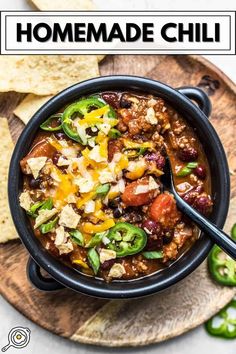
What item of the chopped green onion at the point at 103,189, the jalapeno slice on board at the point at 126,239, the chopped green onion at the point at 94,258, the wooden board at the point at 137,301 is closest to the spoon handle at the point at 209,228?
the jalapeno slice on board at the point at 126,239

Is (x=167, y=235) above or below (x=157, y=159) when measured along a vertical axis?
below

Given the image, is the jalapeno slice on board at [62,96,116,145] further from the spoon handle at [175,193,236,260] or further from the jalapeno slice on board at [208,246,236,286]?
the jalapeno slice on board at [208,246,236,286]

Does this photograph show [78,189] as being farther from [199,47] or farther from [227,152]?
[199,47]

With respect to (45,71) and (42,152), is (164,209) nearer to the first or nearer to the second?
(42,152)

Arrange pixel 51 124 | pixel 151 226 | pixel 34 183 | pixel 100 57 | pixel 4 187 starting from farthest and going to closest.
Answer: pixel 100 57 → pixel 4 187 → pixel 51 124 → pixel 34 183 → pixel 151 226

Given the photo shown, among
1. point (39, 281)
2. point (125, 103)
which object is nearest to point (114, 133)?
point (125, 103)

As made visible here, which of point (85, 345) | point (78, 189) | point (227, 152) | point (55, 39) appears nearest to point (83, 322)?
point (85, 345)

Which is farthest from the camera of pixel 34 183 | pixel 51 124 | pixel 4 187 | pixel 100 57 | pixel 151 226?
pixel 100 57

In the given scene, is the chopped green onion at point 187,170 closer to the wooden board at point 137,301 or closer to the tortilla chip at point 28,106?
the wooden board at point 137,301
